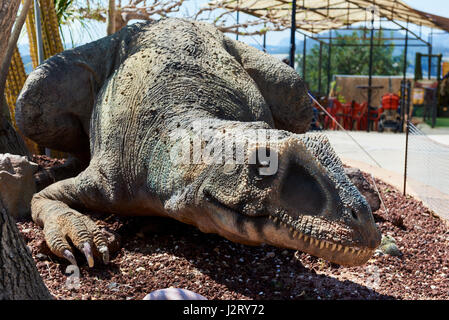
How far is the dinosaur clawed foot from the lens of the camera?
10.7ft

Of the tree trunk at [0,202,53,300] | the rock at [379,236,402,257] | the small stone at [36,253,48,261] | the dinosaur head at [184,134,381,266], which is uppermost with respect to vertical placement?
the dinosaur head at [184,134,381,266]

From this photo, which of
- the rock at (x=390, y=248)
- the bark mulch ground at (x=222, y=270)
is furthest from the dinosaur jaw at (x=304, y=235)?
the rock at (x=390, y=248)

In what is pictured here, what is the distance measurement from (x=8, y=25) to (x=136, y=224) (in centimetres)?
196

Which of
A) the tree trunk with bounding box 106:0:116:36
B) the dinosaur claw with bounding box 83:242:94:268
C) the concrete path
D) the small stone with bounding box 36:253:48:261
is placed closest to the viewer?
the dinosaur claw with bounding box 83:242:94:268

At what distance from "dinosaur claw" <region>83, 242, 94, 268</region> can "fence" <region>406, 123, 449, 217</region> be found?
3720 mm

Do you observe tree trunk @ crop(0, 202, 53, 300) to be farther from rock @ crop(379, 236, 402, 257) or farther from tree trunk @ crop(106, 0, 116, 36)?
tree trunk @ crop(106, 0, 116, 36)

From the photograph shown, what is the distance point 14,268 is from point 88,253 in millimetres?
1077

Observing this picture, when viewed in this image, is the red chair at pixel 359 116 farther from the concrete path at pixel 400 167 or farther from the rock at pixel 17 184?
the rock at pixel 17 184

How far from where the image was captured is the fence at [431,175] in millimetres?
5715

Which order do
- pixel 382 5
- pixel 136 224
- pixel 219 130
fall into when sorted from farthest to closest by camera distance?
pixel 382 5 → pixel 136 224 → pixel 219 130

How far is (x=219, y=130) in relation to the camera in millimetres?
2826

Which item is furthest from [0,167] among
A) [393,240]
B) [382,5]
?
[382,5]

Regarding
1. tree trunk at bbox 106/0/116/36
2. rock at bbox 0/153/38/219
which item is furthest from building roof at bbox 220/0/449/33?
rock at bbox 0/153/38/219

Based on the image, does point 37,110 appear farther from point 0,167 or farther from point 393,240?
point 393,240
